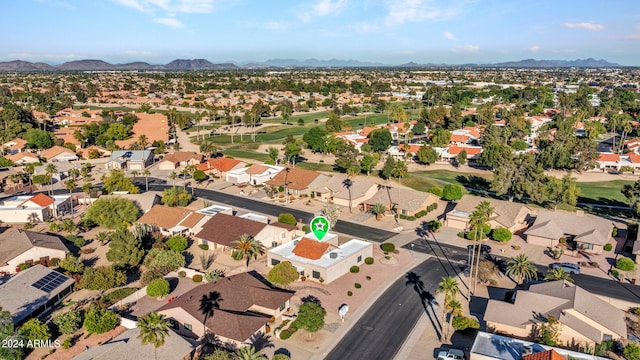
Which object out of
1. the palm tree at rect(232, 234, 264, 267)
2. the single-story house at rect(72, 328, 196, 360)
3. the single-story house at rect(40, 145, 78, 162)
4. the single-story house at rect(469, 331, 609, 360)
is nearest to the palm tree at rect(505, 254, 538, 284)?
the single-story house at rect(469, 331, 609, 360)

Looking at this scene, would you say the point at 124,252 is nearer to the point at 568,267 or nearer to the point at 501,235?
the point at 501,235

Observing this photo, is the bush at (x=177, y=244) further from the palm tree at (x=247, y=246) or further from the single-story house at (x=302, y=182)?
the single-story house at (x=302, y=182)

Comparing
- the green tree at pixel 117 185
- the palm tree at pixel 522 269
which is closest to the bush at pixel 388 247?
the palm tree at pixel 522 269

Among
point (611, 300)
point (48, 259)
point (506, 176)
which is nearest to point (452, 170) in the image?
point (506, 176)

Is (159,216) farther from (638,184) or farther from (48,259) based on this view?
(638,184)

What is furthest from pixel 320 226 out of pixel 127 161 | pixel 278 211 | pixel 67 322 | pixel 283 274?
pixel 127 161

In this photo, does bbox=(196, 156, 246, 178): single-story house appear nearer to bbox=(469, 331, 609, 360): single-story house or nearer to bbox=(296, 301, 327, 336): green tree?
bbox=(296, 301, 327, 336): green tree
